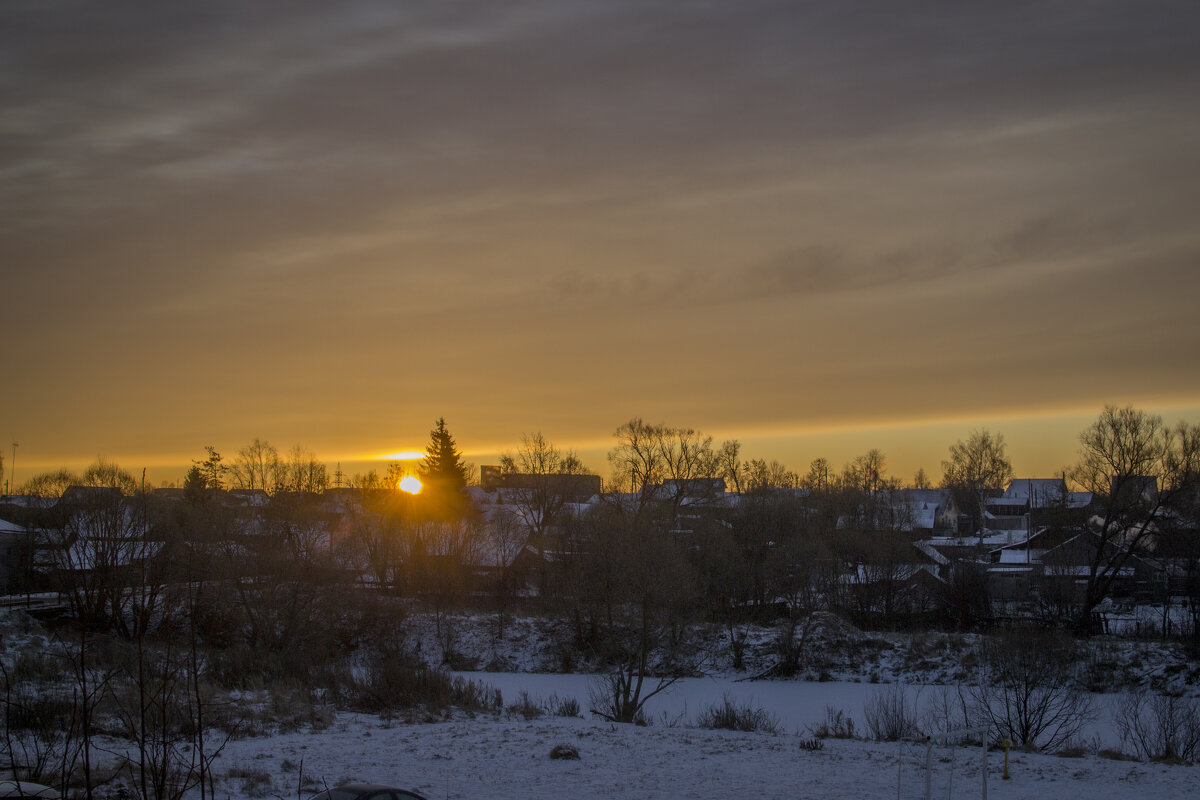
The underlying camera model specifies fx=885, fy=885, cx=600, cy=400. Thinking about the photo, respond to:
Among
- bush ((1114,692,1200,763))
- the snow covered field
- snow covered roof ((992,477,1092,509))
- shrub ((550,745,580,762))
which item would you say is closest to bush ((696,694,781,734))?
the snow covered field

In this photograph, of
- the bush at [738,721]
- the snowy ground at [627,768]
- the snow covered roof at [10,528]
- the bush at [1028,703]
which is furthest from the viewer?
the snow covered roof at [10,528]

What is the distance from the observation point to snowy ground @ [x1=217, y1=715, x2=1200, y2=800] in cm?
1655

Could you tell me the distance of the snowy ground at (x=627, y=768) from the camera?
1655cm

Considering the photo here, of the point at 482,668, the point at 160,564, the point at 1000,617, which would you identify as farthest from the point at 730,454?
the point at 160,564

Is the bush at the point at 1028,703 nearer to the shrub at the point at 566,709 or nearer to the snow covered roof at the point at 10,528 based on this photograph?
the shrub at the point at 566,709

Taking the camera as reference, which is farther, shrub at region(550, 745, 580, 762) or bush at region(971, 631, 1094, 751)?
bush at region(971, 631, 1094, 751)

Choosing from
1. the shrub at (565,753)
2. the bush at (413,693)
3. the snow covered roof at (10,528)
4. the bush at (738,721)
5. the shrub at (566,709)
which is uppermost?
the snow covered roof at (10,528)

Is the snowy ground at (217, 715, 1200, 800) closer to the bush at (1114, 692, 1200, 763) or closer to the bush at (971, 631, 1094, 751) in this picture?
the bush at (1114, 692, 1200, 763)

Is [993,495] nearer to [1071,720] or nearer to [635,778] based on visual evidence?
[1071,720]

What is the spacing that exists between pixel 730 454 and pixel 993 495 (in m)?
45.0

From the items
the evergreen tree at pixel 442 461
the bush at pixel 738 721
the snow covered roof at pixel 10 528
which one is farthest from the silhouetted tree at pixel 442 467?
the bush at pixel 738 721

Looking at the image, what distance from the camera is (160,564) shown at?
39344 mm

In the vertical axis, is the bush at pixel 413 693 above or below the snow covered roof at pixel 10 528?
below

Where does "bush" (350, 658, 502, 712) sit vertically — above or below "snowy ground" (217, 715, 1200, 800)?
below
